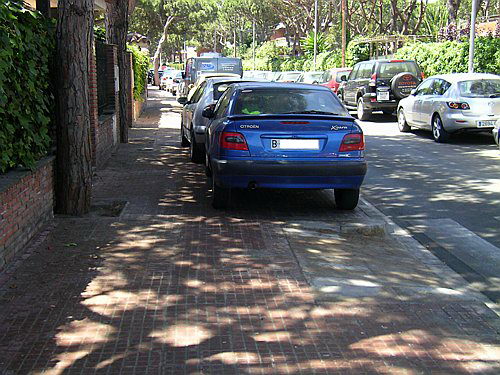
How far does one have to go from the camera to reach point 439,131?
16672mm

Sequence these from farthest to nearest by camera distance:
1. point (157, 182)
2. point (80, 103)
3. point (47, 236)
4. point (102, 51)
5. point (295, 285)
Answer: point (102, 51)
point (157, 182)
point (80, 103)
point (47, 236)
point (295, 285)

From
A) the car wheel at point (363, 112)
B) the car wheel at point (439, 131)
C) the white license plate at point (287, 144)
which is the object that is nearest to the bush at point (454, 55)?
the car wheel at point (363, 112)

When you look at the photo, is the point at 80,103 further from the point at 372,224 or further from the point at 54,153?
the point at 372,224

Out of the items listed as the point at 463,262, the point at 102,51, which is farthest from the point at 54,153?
the point at 102,51

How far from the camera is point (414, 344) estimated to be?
15.2 ft

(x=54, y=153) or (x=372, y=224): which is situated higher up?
(x=54, y=153)

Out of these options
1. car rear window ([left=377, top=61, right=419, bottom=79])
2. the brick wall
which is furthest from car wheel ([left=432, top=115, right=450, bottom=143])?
the brick wall

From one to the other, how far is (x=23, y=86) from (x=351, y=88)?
1951 cm

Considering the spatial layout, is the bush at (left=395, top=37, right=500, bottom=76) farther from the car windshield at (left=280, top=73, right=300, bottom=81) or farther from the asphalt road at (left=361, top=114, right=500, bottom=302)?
the asphalt road at (left=361, top=114, right=500, bottom=302)

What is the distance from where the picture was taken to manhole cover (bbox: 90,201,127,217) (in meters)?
8.49

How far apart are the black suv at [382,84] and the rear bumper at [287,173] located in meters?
14.4

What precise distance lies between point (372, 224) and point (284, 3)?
63.1 metres

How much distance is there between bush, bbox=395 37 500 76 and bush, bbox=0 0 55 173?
1944cm

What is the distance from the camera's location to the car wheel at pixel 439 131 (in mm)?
16469
